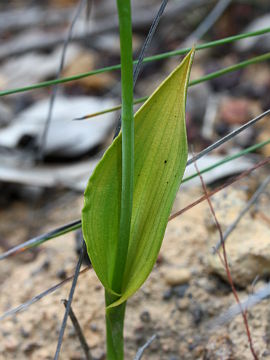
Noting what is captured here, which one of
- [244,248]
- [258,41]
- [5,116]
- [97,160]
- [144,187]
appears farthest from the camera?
[258,41]

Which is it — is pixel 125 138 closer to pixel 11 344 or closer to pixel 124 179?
pixel 124 179

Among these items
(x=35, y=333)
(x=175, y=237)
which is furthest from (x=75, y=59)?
(x=35, y=333)

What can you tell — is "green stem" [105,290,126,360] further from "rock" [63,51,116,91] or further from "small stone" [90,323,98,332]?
"rock" [63,51,116,91]

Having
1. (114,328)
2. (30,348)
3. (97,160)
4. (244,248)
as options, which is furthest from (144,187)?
(97,160)

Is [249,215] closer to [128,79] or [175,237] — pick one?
[175,237]

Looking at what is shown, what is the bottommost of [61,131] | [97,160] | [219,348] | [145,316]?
[219,348]

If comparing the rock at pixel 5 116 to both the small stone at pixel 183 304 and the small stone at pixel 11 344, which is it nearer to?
the small stone at pixel 11 344

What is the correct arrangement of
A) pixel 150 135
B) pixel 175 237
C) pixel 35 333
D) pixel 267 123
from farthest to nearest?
1. pixel 267 123
2. pixel 175 237
3. pixel 35 333
4. pixel 150 135

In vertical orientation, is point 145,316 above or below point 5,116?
below

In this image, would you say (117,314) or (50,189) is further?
(50,189)
